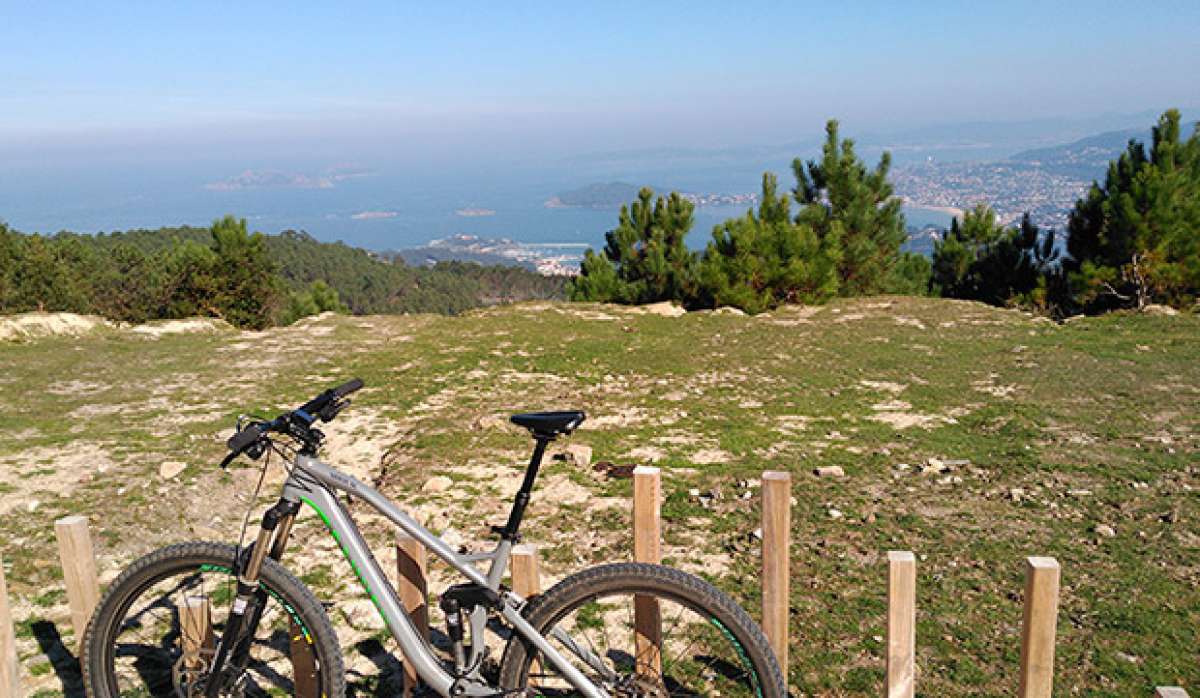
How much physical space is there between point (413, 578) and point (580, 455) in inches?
137

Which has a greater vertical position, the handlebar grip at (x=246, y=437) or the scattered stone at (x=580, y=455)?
the handlebar grip at (x=246, y=437)

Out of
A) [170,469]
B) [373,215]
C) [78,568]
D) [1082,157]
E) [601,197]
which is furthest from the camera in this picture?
[373,215]

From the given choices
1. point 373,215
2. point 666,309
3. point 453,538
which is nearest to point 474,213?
point 373,215

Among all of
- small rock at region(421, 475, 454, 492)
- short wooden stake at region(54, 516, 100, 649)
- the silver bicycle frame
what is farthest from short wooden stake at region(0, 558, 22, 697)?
small rock at region(421, 475, 454, 492)

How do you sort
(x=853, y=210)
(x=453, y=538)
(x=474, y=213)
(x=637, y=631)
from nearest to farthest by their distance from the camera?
1. (x=637, y=631)
2. (x=453, y=538)
3. (x=853, y=210)
4. (x=474, y=213)

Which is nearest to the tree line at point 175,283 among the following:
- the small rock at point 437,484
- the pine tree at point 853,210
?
the pine tree at point 853,210

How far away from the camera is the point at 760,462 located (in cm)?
618

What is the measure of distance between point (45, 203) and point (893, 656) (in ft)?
801

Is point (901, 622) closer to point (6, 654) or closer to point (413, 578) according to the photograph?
point (413, 578)

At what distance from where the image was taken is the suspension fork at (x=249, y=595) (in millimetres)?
2586

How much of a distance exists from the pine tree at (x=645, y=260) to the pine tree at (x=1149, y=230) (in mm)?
8440

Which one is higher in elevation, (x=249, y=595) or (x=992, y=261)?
(x=249, y=595)

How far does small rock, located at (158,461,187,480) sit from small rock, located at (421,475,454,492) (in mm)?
1996

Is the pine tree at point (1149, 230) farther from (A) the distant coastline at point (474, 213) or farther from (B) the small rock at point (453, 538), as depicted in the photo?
(A) the distant coastline at point (474, 213)
